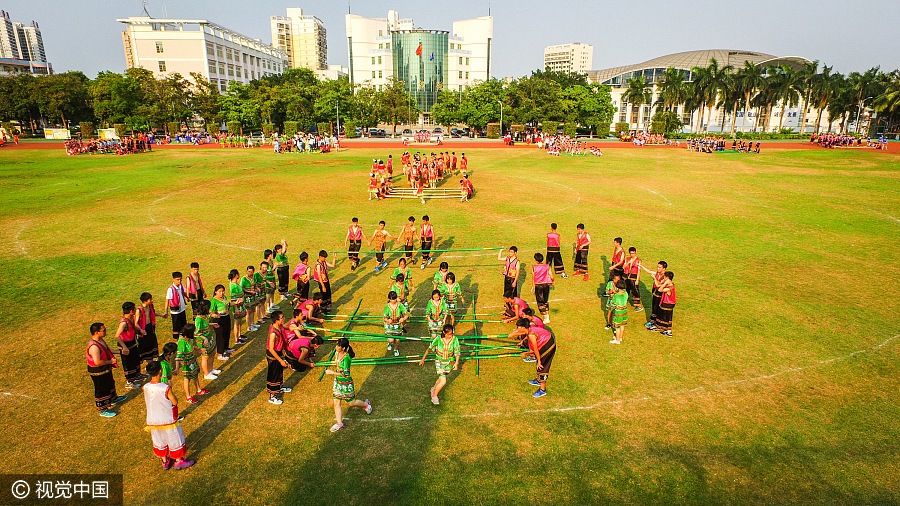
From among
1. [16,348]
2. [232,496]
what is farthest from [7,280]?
[232,496]

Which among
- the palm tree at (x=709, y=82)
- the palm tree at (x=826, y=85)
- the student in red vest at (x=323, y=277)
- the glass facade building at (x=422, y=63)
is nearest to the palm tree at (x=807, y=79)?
the palm tree at (x=826, y=85)

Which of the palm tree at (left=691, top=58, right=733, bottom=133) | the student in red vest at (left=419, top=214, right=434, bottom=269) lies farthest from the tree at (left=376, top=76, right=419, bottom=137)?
the student in red vest at (left=419, top=214, right=434, bottom=269)

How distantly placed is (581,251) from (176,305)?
11.2m

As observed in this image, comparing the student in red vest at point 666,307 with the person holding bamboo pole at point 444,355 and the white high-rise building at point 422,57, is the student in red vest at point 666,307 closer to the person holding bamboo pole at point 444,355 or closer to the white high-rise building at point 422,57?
the person holding bamboo pole at point 444,355

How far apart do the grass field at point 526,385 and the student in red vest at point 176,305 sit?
1.21 m

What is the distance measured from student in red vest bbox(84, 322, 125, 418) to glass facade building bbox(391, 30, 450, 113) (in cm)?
12489

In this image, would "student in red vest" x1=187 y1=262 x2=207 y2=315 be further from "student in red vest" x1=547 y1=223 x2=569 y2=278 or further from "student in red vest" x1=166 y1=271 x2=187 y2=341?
"student in red vest" x1=547 y1=223 x2=569 y2=278

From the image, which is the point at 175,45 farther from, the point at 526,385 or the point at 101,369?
the point at 526,385

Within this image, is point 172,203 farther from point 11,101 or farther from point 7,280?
point 11,101

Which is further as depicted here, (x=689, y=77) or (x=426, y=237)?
(x=689, y=77)

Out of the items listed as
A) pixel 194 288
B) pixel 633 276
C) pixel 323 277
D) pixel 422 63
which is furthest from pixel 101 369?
pixel 422 63

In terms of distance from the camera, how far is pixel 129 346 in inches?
367

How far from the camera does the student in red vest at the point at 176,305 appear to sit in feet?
35.3

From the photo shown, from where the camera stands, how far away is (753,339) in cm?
1139
